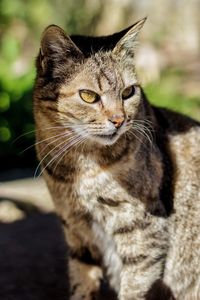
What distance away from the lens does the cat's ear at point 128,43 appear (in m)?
3.93

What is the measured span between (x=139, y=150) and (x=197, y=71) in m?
7.29

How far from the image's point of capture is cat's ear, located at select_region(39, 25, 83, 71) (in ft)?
12.3

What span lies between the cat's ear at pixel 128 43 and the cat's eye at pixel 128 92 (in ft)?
0.57

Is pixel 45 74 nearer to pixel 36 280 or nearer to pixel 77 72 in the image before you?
pixel 77 72

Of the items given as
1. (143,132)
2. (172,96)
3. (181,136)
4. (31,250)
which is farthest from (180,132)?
(172,96)

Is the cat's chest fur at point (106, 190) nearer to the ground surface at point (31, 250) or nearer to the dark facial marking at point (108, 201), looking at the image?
the dark facial marking at point (108, 201)

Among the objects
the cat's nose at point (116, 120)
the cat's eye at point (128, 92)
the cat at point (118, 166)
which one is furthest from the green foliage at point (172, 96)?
the cat's nose at point (116, 120)

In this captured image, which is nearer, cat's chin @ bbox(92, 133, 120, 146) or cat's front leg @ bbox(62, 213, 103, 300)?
cat's chin @ bbox(92, 133, 120, 146)

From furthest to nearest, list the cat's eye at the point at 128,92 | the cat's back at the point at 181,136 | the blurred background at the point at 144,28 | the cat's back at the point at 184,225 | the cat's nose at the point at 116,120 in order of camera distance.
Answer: the blurred background at the point at 144,28 → the cat's back at the point at 181,136 → the cat's back at the point at 184,225 → the cat's eye at the point at 128,92 → the cat's nose at the point at 116,120

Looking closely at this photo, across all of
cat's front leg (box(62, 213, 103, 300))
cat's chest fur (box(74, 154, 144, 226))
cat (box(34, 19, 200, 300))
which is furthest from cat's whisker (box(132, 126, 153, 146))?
cat's front leg (box(62, 213, 103, 300))

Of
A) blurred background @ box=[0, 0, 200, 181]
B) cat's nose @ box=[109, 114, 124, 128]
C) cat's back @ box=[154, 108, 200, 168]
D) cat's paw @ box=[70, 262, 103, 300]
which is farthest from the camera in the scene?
blurred background @ box=[0, 0, 200, 181]

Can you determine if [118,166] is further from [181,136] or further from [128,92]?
[181,136]

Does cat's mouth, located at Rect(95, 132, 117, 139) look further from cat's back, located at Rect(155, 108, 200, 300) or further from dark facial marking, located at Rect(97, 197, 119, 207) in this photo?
cat's back, located at Rect(155, 108, 200, 300)

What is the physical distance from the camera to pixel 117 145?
3.95 metres
